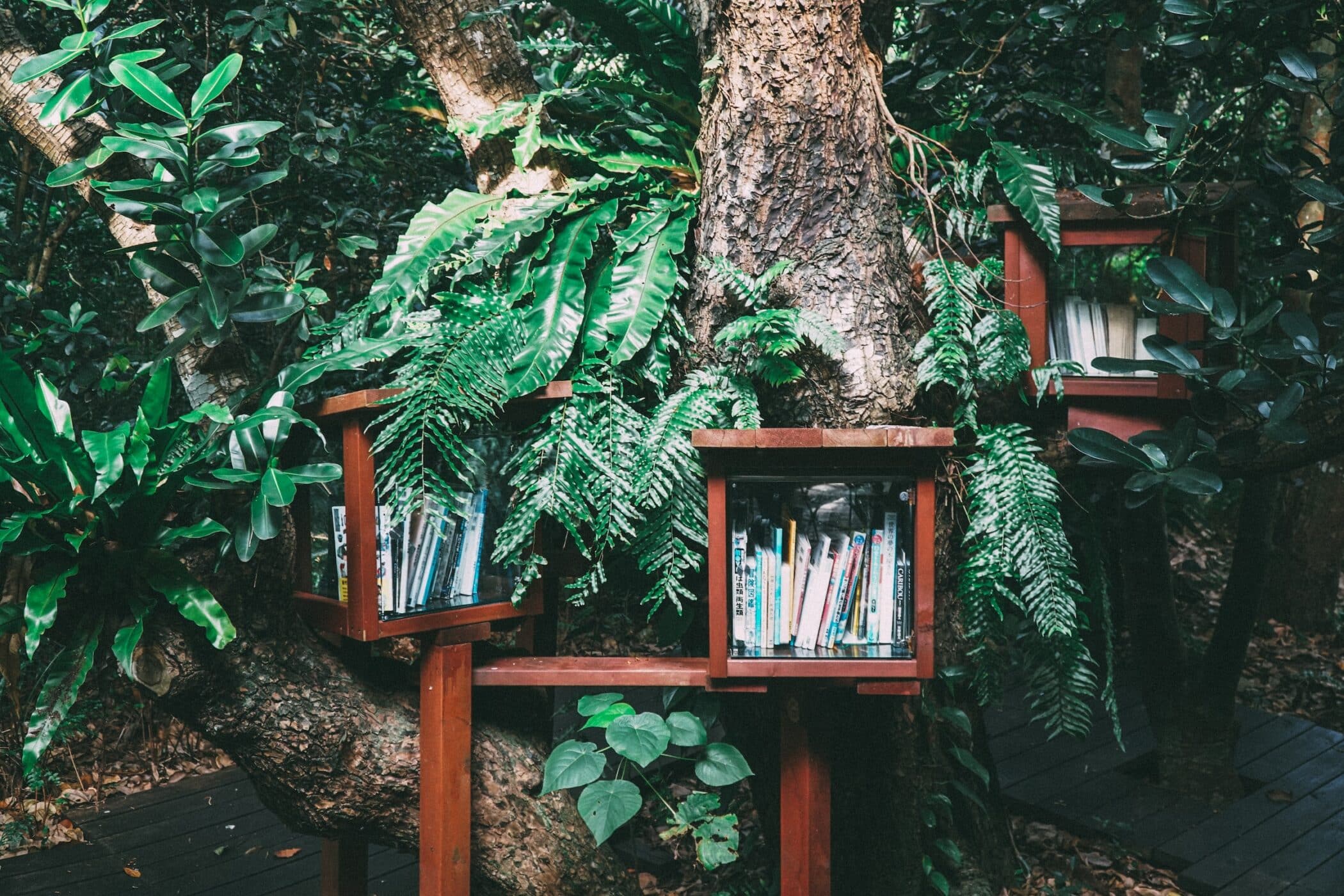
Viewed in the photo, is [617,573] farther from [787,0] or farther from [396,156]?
[396,156]

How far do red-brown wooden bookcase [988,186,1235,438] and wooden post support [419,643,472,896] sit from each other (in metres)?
1.37

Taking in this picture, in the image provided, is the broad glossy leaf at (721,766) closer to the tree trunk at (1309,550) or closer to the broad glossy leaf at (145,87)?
the broad glossy leaf at (145,87)

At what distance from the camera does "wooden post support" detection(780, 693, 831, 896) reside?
1908 mm

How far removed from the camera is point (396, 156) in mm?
3375

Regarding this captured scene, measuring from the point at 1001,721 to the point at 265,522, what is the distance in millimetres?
3539

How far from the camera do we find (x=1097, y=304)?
2.09 meters

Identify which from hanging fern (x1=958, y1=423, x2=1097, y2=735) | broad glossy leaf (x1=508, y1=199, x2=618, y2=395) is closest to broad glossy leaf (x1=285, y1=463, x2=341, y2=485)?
broad glossy leaf (x1=508, y1=199, x2=618, y2=395)

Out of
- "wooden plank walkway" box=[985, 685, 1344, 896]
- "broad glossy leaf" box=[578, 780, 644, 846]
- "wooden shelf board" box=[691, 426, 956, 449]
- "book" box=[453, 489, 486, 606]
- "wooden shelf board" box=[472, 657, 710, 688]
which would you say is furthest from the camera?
"wooden plank walkway" box=[985, 685, 1344, 896]

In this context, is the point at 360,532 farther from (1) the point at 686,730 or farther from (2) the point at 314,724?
(1) the point at 686,730

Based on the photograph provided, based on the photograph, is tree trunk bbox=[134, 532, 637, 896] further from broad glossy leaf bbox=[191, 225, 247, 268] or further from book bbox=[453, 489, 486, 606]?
broad glossy leaf bbox=[191, 225, 247, 268]

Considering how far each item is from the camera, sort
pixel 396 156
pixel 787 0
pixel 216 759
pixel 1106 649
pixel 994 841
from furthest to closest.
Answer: pixel 216 759, pixel 396 156, pixel 994 841, pixel 1106 649, pixel 787 0

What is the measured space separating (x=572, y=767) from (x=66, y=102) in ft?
5.12

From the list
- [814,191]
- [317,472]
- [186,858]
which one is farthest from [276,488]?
[186,858]

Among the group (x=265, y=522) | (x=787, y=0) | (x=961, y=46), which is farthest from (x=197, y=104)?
(x=961, y=46)
